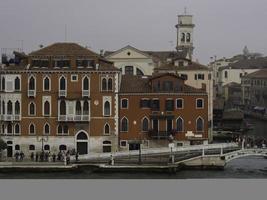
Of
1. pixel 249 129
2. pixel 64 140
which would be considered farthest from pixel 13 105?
pixel 249 129

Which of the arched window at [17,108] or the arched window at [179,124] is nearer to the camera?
the arched window at [17,108]

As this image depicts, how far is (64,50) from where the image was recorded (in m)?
9.59

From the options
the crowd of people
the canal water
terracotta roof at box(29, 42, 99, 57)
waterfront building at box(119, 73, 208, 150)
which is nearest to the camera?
the canal water

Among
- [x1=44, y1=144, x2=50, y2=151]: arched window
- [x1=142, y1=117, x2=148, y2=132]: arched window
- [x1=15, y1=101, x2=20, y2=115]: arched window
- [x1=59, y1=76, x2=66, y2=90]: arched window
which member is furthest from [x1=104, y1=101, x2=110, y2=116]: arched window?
[x1=15, y1=101, x2=20, y2=115]: arched window

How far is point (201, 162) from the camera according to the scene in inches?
388

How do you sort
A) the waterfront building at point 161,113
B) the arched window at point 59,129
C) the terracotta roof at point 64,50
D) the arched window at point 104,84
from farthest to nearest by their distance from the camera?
the waterfront building at point 161,113 → the arched window at point 104,84 → the arched window at point 59,129 → the terracotta roof at point 64,50

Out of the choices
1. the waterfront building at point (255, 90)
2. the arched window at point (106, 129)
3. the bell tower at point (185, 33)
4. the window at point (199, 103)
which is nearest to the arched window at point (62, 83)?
the arched window at point (106, 129)

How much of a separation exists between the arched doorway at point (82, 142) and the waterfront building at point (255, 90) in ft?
26.6

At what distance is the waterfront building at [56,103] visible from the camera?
1003 centimetres

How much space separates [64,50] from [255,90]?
1006 centimetres

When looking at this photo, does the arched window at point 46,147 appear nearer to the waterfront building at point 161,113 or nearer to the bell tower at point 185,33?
the waterfront building at point 161,113

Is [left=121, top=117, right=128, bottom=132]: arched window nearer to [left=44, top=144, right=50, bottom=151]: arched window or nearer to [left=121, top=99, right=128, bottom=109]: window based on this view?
[left=121, top=99, right=128, bottom=109]: window

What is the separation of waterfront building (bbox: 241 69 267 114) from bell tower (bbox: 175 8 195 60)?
7990 mm

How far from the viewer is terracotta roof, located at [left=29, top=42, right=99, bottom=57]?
369 inches
